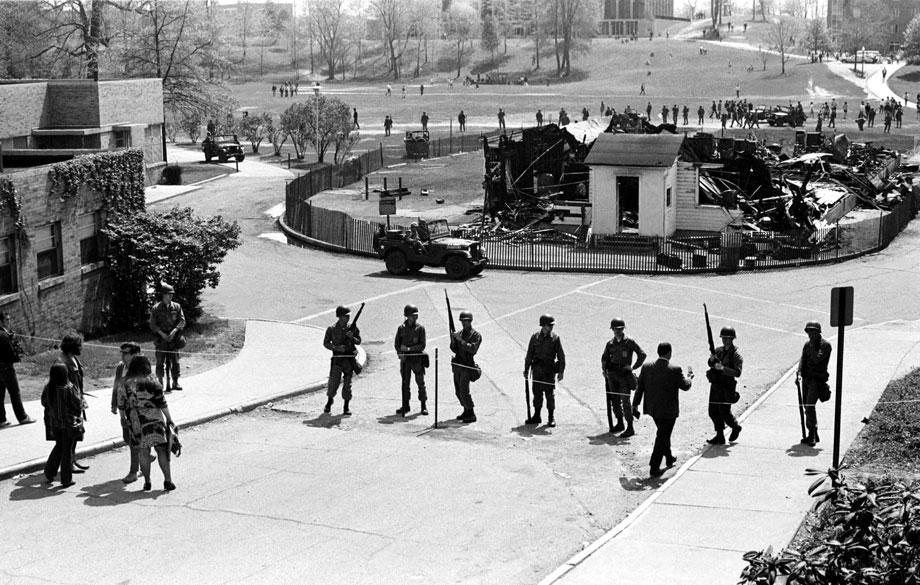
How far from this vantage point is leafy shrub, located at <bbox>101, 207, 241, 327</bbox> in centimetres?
2528

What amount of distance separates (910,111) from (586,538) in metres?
90.1

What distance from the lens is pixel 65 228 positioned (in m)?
23.9

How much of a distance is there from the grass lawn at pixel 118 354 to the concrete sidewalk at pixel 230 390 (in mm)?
353

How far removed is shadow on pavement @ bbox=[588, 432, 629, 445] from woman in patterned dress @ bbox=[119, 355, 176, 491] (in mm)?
5797

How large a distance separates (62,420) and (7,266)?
28.5 feet

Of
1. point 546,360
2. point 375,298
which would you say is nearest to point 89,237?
point 375,298

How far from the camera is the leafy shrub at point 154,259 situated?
82.9 ft

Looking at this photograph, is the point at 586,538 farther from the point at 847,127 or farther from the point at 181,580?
the point at 847,127

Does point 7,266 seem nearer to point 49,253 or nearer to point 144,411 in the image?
point 49,253

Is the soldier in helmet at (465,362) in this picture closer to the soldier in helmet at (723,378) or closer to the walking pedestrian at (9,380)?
the soldier in helmet at (723,378)

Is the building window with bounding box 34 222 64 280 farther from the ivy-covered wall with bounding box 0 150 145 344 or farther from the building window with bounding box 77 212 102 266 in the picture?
the building window with bounding box 77 212 102 266

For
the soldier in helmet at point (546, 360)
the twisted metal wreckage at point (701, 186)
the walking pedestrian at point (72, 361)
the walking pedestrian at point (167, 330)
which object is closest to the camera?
the walking pedestrian at point (72, 361)

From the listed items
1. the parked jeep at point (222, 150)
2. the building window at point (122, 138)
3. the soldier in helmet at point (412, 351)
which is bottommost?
the soldier in helmet at point (412, 351)

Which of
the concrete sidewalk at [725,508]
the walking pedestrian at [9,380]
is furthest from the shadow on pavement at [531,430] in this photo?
the walking pedestrian at [9,380]
